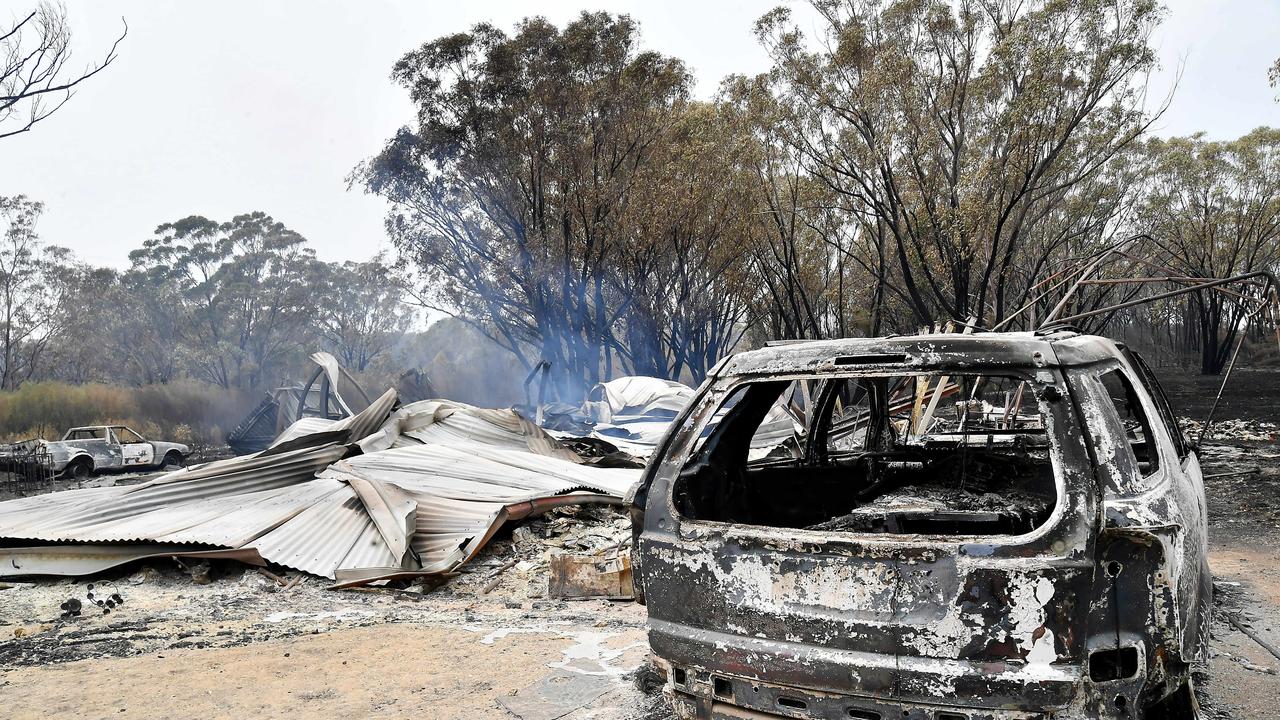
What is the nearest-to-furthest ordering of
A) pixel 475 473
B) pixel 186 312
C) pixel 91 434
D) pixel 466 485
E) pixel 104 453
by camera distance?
1. pixel 466 485
2. pixel 475 473
3. pixel 104 453
4. pixel 91 434
5. pixel 186 312

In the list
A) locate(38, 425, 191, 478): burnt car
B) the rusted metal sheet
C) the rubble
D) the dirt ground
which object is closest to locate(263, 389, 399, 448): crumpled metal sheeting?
the dirt ground

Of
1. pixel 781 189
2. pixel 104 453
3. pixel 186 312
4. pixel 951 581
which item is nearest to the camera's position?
pixel 951 581

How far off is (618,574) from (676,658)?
3.44 metres

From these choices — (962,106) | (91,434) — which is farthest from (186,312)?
(962,106)

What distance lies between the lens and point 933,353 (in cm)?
294

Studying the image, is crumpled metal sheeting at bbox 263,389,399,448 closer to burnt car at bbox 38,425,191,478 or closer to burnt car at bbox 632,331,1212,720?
burnt car at bbox 632,331,1212,720

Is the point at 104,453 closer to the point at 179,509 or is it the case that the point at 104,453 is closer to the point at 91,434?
the point at 91,434

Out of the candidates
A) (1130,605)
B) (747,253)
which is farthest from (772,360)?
(747,253)

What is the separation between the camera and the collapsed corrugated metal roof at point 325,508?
7156mm

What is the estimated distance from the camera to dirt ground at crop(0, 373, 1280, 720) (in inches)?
170

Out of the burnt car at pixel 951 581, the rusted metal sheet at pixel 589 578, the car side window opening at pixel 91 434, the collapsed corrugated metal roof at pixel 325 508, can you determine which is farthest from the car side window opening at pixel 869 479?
the car side window opening at pixel 91 434

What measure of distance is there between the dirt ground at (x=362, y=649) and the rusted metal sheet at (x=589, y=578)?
149 mm

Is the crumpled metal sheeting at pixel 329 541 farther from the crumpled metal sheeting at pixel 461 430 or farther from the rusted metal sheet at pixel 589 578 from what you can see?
the crumpled metal sheeting at pixel 461 430

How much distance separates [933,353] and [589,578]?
4.16 m
